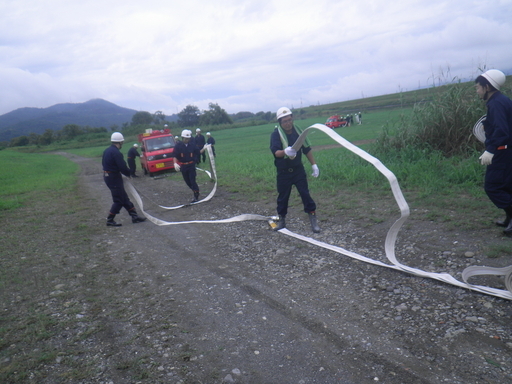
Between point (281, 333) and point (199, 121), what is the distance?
9025cm

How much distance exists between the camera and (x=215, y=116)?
8900 cm

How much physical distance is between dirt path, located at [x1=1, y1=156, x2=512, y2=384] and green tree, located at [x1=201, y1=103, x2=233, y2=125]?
83956mm

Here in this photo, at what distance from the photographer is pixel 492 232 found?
536 centimetres

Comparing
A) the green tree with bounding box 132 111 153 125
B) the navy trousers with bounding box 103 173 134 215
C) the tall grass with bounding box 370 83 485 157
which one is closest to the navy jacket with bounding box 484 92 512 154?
the tall grass with bounding box 370 83 485 157

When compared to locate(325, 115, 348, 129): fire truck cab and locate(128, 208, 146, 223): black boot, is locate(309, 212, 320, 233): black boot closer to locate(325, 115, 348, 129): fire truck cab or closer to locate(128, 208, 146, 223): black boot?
locate(128, 208, 146, 223): black boot

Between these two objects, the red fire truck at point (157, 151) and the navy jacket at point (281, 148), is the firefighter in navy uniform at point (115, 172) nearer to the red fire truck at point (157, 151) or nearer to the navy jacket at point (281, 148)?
the navy jacket at point (281, 148)

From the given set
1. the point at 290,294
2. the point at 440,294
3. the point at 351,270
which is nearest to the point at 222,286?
the point at 290,294

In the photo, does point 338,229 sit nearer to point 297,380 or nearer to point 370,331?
point 370,331

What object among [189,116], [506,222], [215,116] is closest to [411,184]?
[506,222]

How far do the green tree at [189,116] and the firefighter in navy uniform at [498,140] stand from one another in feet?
292

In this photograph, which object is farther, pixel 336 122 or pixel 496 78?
pixel 336 122

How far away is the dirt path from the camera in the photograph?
298 centimetres

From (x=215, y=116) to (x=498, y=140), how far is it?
86687 mm

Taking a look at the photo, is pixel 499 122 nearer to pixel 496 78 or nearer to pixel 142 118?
pixel 496 78
